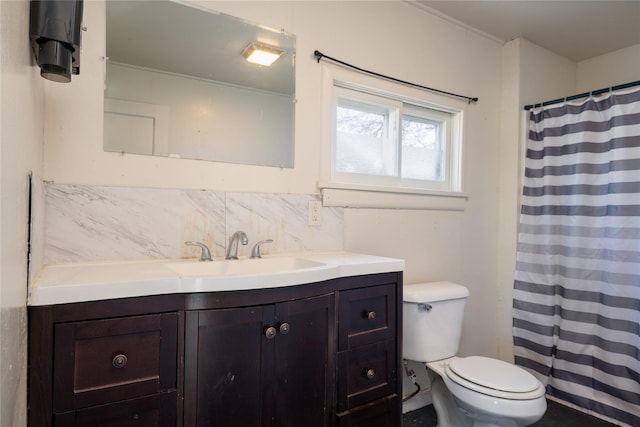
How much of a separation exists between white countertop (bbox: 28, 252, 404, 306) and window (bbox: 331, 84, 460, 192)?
787 millimetres

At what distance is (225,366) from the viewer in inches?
41.3

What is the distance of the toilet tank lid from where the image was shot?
181cm

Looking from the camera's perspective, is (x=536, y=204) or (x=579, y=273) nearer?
(x=579, y=273)

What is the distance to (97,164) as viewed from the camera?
4.30ft

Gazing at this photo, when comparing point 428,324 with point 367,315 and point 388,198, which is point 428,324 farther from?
point 388,198

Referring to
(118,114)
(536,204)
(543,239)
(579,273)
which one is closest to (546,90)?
(536,204)

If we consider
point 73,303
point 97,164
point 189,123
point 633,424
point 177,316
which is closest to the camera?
point 73,303

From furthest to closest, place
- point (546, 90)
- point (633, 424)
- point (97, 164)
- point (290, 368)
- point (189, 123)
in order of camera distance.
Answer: point (546, 90) < point (633, 424) < point (189, 123) < point (97, 164) < point (290, 368)

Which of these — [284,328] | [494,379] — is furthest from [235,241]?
[494,379]

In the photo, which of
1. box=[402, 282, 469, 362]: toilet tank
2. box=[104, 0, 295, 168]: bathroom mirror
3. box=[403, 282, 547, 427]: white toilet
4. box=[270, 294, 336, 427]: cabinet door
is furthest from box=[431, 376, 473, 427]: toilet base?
box=[104, 0, 295, 168]: bathroom mirror

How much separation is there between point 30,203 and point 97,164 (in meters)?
0.44

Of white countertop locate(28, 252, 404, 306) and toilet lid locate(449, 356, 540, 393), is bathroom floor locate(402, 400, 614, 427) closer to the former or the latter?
toilet lid locate(449, 356, 540, 393)

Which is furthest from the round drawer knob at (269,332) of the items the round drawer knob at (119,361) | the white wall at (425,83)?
the white wall at (425,83)

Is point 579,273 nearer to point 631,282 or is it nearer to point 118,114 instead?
point 631,282
